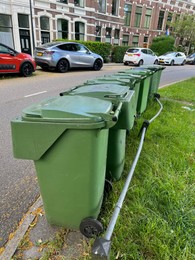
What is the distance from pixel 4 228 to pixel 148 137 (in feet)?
8.49

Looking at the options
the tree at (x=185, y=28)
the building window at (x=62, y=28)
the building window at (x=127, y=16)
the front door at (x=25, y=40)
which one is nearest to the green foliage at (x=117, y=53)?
the building window at (x=62, y=28)

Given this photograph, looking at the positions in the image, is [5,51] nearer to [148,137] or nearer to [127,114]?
[148,137]

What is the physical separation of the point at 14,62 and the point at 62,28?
11457mm

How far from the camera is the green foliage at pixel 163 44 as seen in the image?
1072 inches

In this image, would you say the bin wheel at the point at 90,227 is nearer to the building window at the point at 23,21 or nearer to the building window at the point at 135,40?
the building window at the point at 23,21

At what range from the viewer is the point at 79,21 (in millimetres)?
19109

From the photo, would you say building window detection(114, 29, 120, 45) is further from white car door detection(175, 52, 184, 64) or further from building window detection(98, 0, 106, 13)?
white car door detection(175, 52, 184, 64)

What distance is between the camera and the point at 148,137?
3580mm

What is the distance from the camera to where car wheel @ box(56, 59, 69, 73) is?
10789 mm

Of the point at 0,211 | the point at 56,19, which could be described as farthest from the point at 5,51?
the point at 56,19

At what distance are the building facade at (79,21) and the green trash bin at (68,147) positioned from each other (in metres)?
16.4

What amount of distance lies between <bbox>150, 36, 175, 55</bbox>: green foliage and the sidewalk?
29513 mm

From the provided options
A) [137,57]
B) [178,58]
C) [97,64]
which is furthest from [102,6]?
[97,64]

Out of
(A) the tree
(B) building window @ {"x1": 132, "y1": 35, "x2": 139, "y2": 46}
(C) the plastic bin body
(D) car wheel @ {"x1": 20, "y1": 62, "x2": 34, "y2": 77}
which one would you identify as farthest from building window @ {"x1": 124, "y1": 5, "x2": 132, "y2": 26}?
(C) the plastic bin body
